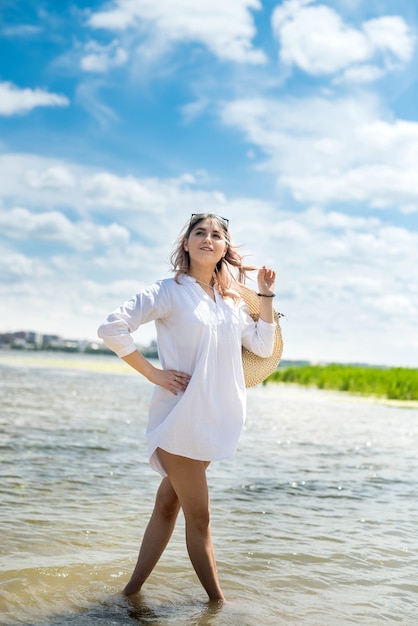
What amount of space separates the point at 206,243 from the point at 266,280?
43 centimetres

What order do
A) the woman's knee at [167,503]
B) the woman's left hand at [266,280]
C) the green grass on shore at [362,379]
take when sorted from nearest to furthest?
1. the woman's knee at [167,503]
2. the woman's left hand at [266,280]
3. the green grass on shore at [362,379]

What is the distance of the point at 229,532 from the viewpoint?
232 inches

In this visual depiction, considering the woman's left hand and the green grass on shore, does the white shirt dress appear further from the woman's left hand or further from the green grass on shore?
the green grass on shore

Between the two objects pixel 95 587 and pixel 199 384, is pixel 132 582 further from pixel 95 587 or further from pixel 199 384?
pixel 199 384

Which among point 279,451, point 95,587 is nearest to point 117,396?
point 279,451

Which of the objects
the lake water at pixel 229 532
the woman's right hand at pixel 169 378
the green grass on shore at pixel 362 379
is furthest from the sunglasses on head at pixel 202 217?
the green grass on shore at pixel 362 379

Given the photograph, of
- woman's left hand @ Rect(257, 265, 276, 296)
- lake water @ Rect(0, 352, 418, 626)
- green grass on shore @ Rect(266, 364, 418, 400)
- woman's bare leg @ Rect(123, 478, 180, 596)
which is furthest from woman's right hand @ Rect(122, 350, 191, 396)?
green grass on shore @ Rect(266, 364, 418, 400)

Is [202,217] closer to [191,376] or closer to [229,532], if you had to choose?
[191,376]

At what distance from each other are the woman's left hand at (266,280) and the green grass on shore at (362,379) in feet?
64.7

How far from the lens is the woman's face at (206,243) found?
3.93m

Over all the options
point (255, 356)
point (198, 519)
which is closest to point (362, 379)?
point (255, 356)

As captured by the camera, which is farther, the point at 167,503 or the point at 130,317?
the point at 167,503

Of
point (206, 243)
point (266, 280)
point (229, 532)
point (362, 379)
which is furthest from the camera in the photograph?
point (362, 379)

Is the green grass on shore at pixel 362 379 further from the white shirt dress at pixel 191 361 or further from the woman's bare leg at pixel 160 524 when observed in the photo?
the white shirt dress at pixel 191 361
